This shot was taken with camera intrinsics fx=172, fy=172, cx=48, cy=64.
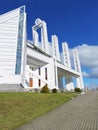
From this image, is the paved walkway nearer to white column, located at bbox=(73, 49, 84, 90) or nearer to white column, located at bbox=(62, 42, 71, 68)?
white column, located at bbox=(62, 42, 71, 68)

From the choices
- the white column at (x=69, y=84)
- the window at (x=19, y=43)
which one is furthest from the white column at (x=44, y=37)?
the window at (x=19, y=43)

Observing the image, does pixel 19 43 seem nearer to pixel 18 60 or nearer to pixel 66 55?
pixel 18 60

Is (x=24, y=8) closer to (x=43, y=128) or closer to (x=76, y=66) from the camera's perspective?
(x=43, y=128)

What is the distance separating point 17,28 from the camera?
30.5m

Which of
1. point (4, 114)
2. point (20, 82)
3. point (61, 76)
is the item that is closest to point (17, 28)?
point (20, 82)

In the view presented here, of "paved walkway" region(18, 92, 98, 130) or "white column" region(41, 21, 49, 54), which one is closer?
"paved walkway" region(18, 92, 98, 130)

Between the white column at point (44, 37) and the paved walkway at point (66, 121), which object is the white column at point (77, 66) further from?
the paved walkway at point (66, 121)

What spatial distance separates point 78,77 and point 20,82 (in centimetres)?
4158

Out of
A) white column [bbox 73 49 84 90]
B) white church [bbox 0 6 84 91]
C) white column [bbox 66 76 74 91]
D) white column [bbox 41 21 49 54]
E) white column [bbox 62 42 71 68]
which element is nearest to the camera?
white church [bbox 0 6 84 91]

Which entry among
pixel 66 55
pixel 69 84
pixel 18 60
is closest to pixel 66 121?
pixel 18 60

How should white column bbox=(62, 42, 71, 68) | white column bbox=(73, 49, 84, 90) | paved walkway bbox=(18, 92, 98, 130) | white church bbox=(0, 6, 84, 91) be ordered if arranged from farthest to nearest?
white column bbox=(73, 49, 84, 90) < white column bbox=(62, 42, 71, 68) < white church bbox=(0, 6, 84, 91) < paved walkway bbox=(18, 92, 98, 130)

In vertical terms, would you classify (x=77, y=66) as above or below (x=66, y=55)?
below

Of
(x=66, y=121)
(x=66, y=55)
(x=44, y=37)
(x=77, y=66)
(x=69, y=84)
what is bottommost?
(x=66, y=121)

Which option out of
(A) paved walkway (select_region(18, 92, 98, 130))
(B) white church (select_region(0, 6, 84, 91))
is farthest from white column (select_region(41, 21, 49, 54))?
(A) paved walkway (select_region(18, 92, 98, 130))
